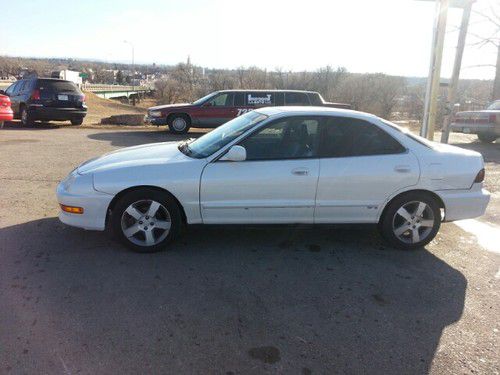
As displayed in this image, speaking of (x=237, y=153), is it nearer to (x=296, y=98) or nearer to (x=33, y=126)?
(x=296, y=98)

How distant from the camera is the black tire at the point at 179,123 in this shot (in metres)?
14.8

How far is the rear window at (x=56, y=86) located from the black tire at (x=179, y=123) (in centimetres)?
387

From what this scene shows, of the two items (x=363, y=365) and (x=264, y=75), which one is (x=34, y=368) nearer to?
(x=363, y=365)

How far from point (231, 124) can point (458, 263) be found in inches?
114

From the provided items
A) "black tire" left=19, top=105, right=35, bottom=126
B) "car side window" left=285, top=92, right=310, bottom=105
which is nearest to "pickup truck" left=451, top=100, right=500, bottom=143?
"car side window" left=285, top=92, right=310, bottom=105

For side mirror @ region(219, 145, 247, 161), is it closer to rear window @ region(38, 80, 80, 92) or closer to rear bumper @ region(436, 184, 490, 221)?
rear bumper @ region(436, 184, 490, 221)

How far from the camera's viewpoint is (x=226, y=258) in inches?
172

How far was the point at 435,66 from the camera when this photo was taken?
824 centimetres

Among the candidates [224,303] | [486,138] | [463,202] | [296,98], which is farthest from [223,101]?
[224,303]

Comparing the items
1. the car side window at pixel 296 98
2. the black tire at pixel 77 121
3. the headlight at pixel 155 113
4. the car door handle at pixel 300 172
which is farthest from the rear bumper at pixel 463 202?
the black tire at pixel 77 121

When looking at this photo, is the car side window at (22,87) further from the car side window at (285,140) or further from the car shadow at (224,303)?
the car side window at (285,140)

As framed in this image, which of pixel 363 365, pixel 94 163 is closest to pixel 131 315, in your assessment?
pixel 363 365

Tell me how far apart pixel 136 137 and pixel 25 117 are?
4295mm

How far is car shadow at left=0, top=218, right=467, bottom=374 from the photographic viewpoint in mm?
2828
